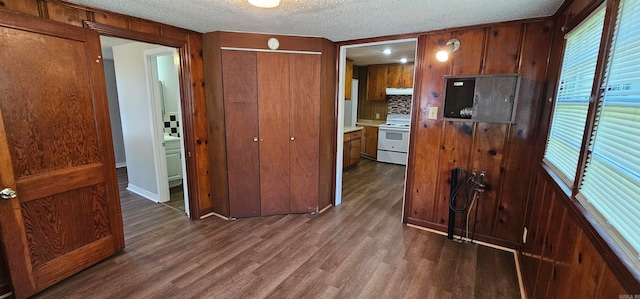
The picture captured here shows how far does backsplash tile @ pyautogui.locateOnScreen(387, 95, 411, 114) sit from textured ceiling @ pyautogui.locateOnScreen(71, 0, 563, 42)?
11.6 feet

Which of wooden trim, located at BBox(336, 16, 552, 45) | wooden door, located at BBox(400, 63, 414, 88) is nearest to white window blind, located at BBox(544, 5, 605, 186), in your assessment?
wooden trim, located at BBox(336, 16, 552, 45)

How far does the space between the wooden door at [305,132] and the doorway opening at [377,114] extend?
58.0 inches

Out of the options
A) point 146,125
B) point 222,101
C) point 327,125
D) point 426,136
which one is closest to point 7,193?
point 222,101

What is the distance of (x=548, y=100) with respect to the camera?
2162 millimetres

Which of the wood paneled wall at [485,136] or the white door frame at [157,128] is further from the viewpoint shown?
the white door frame at [157,128]

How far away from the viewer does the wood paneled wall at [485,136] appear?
7.61ft

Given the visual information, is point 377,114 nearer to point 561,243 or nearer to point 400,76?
point 400,76

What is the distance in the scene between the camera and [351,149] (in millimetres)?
5426

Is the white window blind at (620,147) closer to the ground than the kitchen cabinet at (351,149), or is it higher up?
higher up

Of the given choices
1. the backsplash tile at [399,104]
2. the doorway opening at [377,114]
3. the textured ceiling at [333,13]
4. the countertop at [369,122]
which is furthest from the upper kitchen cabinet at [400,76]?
the textured ceiling at [333,13]

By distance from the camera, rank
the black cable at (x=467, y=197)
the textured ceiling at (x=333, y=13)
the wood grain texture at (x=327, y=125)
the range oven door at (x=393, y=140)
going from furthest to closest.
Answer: the range oven door at (x=393, y=140), the wood grain texture at (x=327, y=125), the black cable at (x=467, y=197), the textured ceiling at (x=333, y=13)

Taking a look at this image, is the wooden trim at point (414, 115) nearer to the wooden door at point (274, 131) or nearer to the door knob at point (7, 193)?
the wooden door at point (274, 131)

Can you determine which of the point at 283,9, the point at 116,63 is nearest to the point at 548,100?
the point at 283,9

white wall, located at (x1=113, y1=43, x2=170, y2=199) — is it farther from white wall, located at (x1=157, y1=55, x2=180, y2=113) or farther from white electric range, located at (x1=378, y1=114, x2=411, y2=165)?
white electric range, located at (x1=378, y1=114, x2=411, y2=165)
